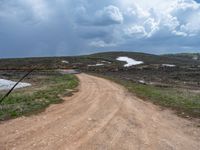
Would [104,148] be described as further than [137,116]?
No

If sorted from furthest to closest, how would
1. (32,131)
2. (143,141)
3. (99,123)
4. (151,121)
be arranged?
(151,121) → (99,123) → (32,131) → (143,141)

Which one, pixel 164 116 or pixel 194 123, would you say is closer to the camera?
pixel 194 123

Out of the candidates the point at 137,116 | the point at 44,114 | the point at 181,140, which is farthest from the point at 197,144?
the point at 44,114

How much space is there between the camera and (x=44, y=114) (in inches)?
673

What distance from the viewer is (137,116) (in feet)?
56.3

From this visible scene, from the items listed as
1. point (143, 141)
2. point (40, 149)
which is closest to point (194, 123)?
point (143, 141)

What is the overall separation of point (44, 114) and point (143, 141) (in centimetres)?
678

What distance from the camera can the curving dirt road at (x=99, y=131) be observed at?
36.7ft

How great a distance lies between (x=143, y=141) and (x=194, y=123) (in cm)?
545

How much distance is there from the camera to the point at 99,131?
13.1 m

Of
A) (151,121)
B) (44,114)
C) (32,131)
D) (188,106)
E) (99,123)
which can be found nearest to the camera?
(32,131)

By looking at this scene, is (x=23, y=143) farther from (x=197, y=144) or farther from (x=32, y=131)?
(x=197, y=144)

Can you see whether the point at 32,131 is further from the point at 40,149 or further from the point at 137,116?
the point at 137,116

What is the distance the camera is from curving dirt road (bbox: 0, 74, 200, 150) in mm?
11188
